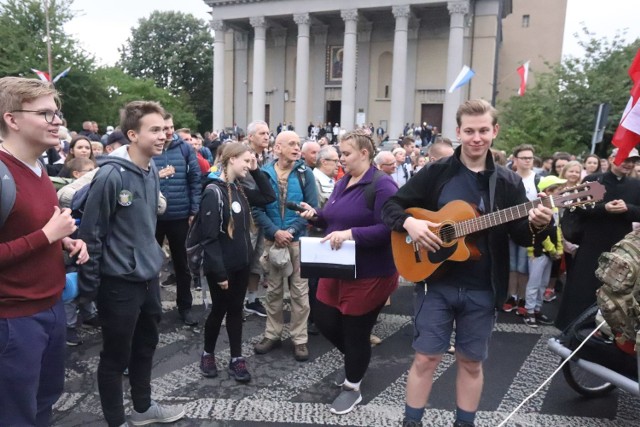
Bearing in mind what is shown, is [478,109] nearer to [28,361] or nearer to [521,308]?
[28,361]

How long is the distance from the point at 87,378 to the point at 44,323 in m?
1.96

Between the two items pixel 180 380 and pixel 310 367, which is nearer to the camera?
pixel 180 380

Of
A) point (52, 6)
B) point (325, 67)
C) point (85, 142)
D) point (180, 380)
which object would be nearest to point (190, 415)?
point (180, 380)

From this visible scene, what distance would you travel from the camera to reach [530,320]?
5.88 metres

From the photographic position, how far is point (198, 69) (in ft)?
192

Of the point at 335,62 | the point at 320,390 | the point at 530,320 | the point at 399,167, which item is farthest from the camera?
the point at 335,62

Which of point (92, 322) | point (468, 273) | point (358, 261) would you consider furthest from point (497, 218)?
point (92, 322)

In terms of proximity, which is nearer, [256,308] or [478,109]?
[478,109]

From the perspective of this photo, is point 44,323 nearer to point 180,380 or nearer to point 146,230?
point 146,230

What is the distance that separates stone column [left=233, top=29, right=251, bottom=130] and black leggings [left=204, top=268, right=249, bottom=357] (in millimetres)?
41070

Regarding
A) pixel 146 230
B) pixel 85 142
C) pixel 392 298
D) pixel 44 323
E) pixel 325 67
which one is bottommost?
pixel 392 298

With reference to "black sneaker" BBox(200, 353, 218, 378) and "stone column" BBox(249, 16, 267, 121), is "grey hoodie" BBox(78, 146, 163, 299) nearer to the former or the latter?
"black sneaker" BBox(200, 353, 218, 378)

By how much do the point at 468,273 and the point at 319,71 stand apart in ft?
136

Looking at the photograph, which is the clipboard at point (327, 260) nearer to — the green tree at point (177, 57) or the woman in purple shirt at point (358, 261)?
the woman in purple shirt at point (358, 261)
